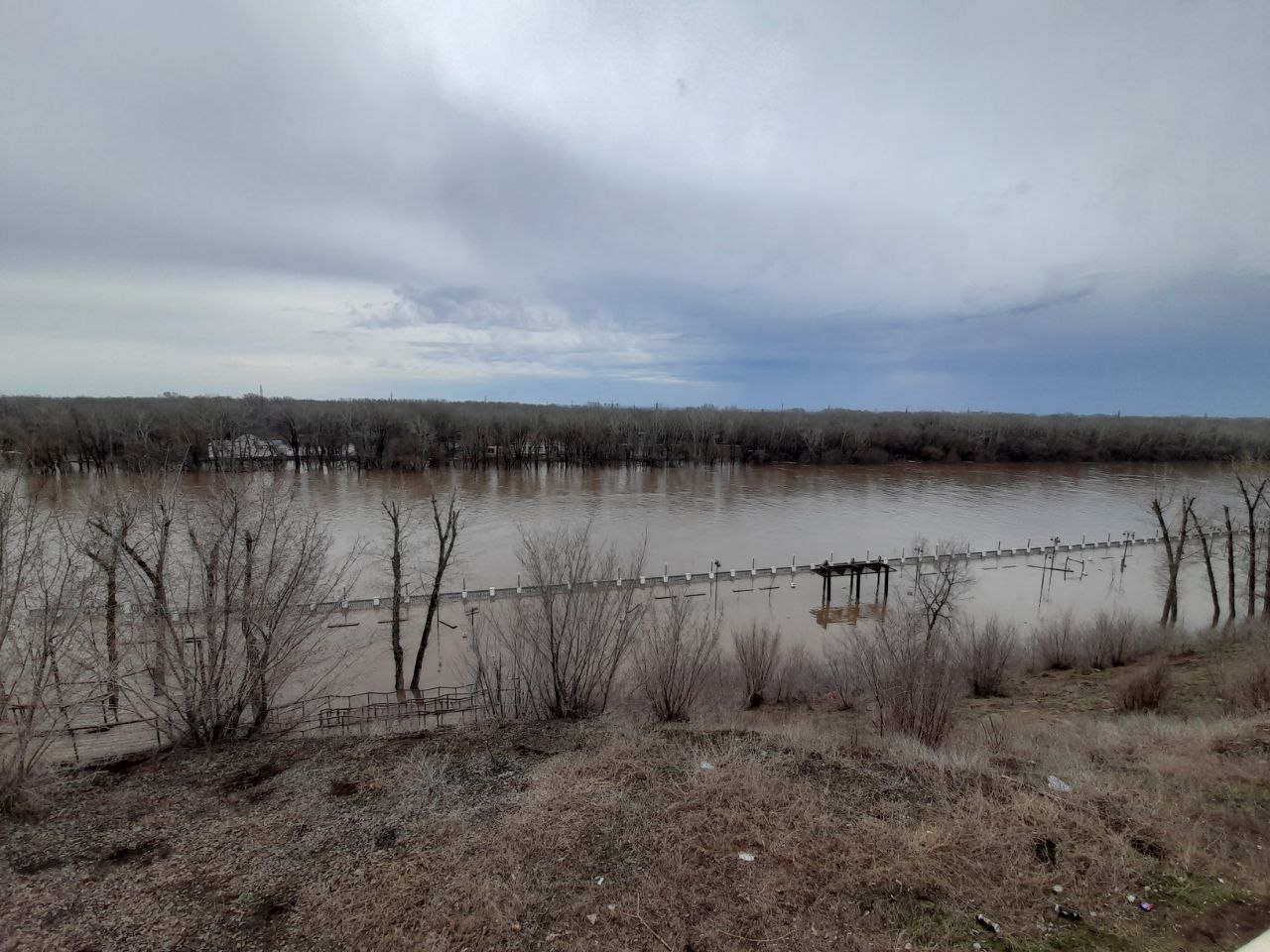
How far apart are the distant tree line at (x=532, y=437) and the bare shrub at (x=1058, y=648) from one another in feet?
176

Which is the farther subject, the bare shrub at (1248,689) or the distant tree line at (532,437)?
the distant tree line at (532,437)

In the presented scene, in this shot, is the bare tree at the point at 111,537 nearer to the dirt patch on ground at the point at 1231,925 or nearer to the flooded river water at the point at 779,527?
the flooded river water at the point at 779,527

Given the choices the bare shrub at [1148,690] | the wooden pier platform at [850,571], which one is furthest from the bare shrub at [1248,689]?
the wooden pier platform at [850,571]

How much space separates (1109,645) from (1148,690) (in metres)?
5.01

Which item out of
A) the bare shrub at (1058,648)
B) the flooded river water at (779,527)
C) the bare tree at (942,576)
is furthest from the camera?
the flooded river water at (779,527)

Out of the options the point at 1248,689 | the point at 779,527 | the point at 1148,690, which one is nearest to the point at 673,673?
the point at 1148,690

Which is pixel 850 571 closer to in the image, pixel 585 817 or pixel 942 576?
pixel 942 576

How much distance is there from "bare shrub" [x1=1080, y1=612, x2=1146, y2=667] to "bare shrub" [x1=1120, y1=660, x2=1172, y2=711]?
12.8 ft

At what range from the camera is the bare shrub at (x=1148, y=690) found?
490 inches

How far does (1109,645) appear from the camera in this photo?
1680 centimetres

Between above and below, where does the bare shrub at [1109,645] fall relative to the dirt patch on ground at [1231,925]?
below

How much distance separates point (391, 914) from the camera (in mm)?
4898

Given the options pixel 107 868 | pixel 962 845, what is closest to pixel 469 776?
pixel 107 868

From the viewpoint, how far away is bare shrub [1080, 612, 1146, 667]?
16.7 metres
